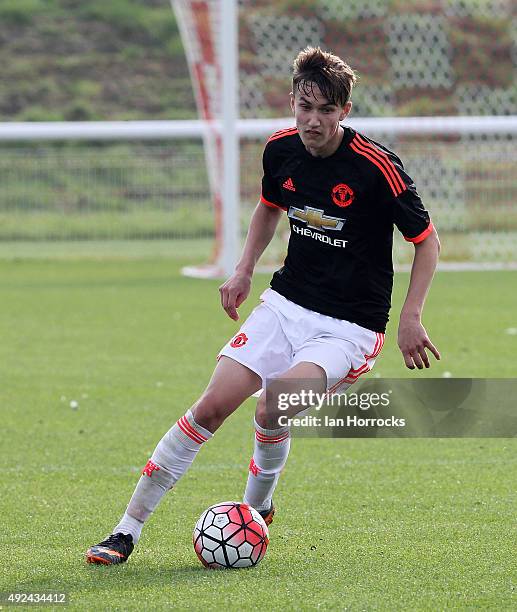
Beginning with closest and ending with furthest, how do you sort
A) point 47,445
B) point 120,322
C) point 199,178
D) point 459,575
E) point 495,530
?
point 459,575, point 495,530, point 47,445, point 120,322, point 199,178

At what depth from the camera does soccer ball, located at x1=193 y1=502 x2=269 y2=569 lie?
4.75 meters

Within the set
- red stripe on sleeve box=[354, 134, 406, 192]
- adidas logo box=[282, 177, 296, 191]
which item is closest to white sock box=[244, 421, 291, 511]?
adidas logo box=[282, 177, 296, 191]

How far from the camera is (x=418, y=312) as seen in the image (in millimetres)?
4812

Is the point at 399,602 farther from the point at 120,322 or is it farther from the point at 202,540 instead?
the point at 120,322

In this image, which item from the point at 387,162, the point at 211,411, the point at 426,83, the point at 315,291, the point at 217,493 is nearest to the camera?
the point at 211,411

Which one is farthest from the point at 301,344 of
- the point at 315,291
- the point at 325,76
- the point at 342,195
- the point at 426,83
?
the point at 426,83

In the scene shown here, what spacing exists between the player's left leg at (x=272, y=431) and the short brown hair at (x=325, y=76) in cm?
100

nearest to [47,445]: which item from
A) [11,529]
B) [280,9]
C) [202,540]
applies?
[11,529]

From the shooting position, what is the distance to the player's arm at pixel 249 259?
5316 mm

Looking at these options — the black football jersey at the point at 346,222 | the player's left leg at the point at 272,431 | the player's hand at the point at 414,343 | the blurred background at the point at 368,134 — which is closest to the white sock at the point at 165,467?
the player's left leg at the point at 272,431

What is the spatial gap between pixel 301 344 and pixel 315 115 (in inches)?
34.0

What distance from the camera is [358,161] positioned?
498cm

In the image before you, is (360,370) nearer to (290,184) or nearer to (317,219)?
(317,219)

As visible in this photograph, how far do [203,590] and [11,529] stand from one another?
47.6 inches
